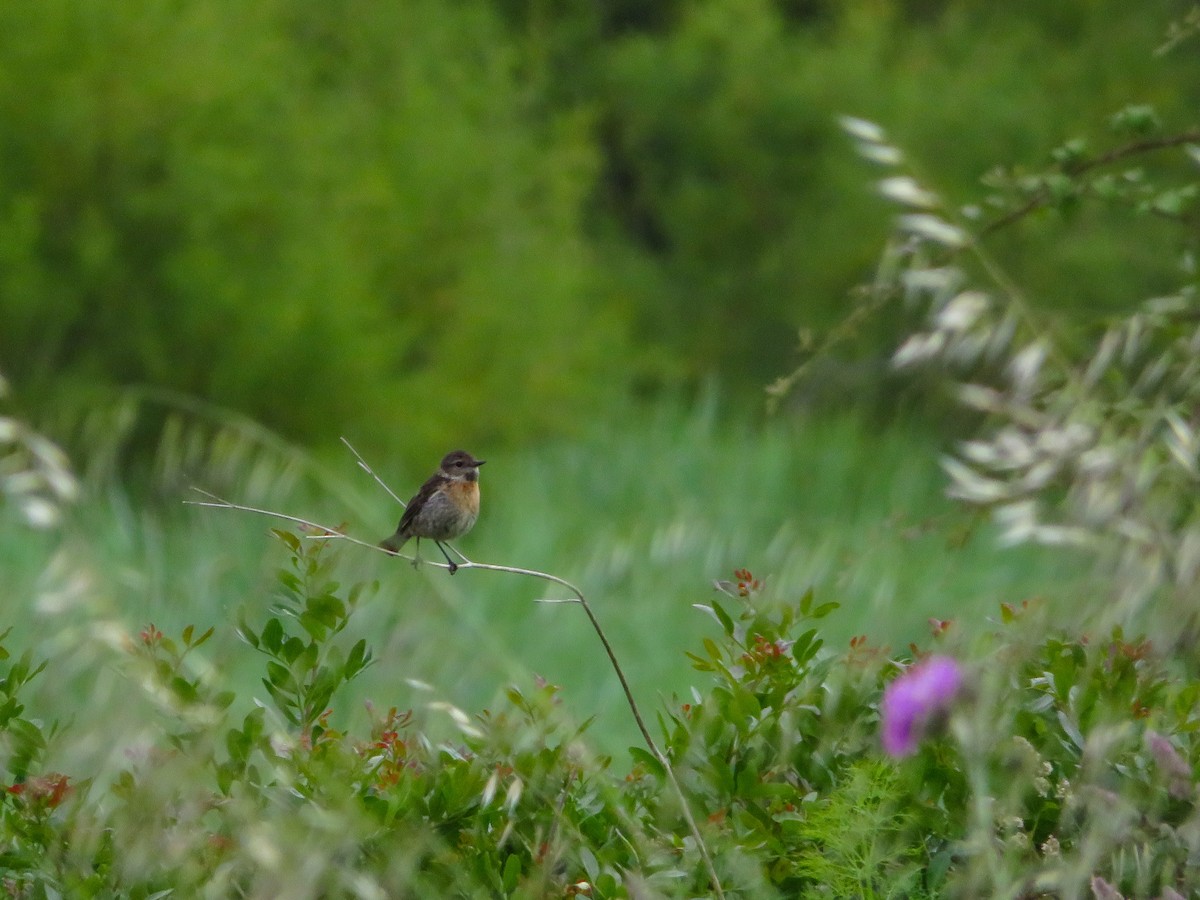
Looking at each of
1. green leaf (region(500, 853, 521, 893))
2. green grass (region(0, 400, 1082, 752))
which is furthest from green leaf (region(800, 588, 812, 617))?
green leaf (region(500, 853, 521, 893))

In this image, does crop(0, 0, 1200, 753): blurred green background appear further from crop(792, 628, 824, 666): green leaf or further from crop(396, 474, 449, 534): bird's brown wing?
crop(792, 628, 824, 666): green leaf

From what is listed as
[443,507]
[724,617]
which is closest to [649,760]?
[724,617]

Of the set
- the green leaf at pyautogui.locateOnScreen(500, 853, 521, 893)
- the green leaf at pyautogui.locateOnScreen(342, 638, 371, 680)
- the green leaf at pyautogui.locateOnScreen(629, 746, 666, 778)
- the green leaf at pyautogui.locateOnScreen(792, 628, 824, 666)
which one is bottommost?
the green leaf at pyautogui.locateOnScreen(500, 853, 521, 893)

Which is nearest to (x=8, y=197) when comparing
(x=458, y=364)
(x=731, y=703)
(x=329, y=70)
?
(x=458, y=364)

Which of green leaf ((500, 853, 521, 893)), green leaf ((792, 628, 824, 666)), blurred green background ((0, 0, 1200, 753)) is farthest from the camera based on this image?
blurred green background ((0, 0, 1200, 753))

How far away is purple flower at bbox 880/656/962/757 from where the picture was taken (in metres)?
1.85

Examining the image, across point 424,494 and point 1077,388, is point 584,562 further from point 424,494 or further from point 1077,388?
point 1077,388

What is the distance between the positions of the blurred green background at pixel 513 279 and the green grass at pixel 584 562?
3 centimetres

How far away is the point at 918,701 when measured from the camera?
1898mm

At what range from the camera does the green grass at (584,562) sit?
3.49 metres

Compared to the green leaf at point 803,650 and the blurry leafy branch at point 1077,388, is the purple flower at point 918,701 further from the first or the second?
the blurry leafy branch at point 1077,388

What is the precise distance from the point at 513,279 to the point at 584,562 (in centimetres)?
501

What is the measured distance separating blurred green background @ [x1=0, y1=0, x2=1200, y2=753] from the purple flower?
3.15 ft

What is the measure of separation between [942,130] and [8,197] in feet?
25.2
